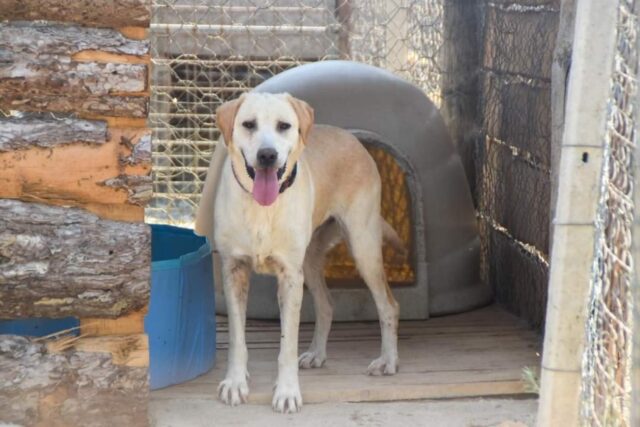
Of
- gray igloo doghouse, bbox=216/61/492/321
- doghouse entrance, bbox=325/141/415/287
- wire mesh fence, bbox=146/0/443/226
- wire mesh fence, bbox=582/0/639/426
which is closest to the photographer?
wire mesh fence, bbox=582/0/639/426

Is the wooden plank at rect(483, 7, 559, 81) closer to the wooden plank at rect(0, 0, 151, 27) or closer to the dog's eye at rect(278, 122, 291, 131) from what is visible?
the dog's eye at rect(278, 122, 291, 131)

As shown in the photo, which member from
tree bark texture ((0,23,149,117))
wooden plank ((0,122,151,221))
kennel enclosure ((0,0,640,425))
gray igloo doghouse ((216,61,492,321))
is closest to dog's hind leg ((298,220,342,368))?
kennel enclosure ((0,0,640,425))

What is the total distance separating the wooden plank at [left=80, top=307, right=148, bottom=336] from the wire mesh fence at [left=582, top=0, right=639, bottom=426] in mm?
1807

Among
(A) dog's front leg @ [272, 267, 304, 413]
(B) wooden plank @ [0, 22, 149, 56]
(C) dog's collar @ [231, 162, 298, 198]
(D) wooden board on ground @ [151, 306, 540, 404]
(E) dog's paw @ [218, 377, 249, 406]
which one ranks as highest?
(B) wooden plank @ [0, 22, 149, 56]

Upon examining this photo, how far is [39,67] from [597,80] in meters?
2.13

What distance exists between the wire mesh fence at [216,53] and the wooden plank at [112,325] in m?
3.89

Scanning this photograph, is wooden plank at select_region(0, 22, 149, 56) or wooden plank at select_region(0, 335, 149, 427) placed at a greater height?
wooden plank at select_region(0, 22, 149, 56)

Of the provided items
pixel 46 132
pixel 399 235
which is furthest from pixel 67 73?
pixel 399 235

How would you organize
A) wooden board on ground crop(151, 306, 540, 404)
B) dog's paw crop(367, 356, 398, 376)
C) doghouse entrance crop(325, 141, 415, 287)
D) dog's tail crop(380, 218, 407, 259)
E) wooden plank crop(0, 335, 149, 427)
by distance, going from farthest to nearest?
1. doghouse entrance crop(325, 141, 415, 287)
2. dog's tail crop(380, 218, 407, 259)
3. dog's paw crop(367, 356, 398, 376)
4. wooden board on ground crop(151, 306, 540, 404)
5. wooden plank crop(0, 335, 149, 427)

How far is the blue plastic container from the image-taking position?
16.3 feet

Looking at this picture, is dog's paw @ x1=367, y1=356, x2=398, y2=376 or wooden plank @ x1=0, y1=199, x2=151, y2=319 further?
dog's paw @ x1=367, y1=356, x2=398, y2=376

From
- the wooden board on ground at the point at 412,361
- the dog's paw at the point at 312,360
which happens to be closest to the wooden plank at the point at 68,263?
the wooden board on ground at the point at 412,361

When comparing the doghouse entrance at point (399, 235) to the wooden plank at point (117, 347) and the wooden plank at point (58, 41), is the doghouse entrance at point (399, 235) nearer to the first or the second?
the wooden plank at point (117, 347)

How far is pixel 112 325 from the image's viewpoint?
433 cm
